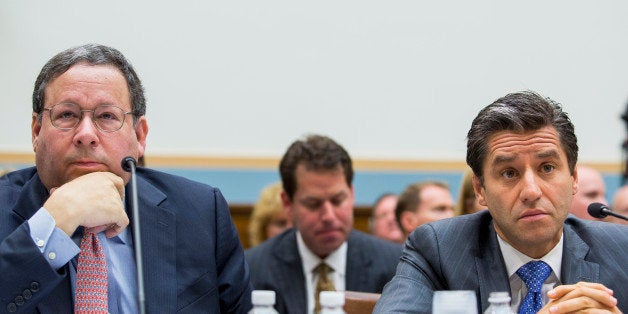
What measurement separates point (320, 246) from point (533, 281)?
174 centimetres

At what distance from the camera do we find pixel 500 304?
2.05 meters

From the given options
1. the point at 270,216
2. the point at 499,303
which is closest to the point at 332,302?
the point at 499,303

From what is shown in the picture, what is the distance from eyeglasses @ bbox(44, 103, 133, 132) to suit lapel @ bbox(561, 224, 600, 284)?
1.32m

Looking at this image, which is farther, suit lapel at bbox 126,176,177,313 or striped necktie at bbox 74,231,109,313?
suit lapel at bbox 126,176,177,313

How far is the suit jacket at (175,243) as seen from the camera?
2.41m

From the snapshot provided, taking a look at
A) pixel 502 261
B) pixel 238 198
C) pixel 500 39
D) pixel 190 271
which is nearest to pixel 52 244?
pixel 190 271

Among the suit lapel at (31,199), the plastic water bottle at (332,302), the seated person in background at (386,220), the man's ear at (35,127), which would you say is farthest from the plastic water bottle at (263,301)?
the seated person in background at (386,220)

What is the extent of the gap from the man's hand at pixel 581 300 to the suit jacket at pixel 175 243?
0.98 metres

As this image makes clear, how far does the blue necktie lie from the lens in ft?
7.76

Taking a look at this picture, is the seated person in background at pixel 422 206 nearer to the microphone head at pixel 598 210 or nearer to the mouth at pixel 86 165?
the microphone head at pixel 598 210

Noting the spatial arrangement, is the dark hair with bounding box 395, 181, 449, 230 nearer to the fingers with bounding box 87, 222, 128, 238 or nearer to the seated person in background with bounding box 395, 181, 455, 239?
the seated person in background with bounding box 395, 181, 455, 239

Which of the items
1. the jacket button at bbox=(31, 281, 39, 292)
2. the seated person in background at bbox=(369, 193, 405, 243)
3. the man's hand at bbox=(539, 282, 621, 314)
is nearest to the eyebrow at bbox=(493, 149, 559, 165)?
the man's hand at bbox=(539, 282, 621, 314)

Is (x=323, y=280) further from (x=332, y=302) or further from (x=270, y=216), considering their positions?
(x=332, y=302)

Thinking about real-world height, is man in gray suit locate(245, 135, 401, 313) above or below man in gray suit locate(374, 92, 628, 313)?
below
